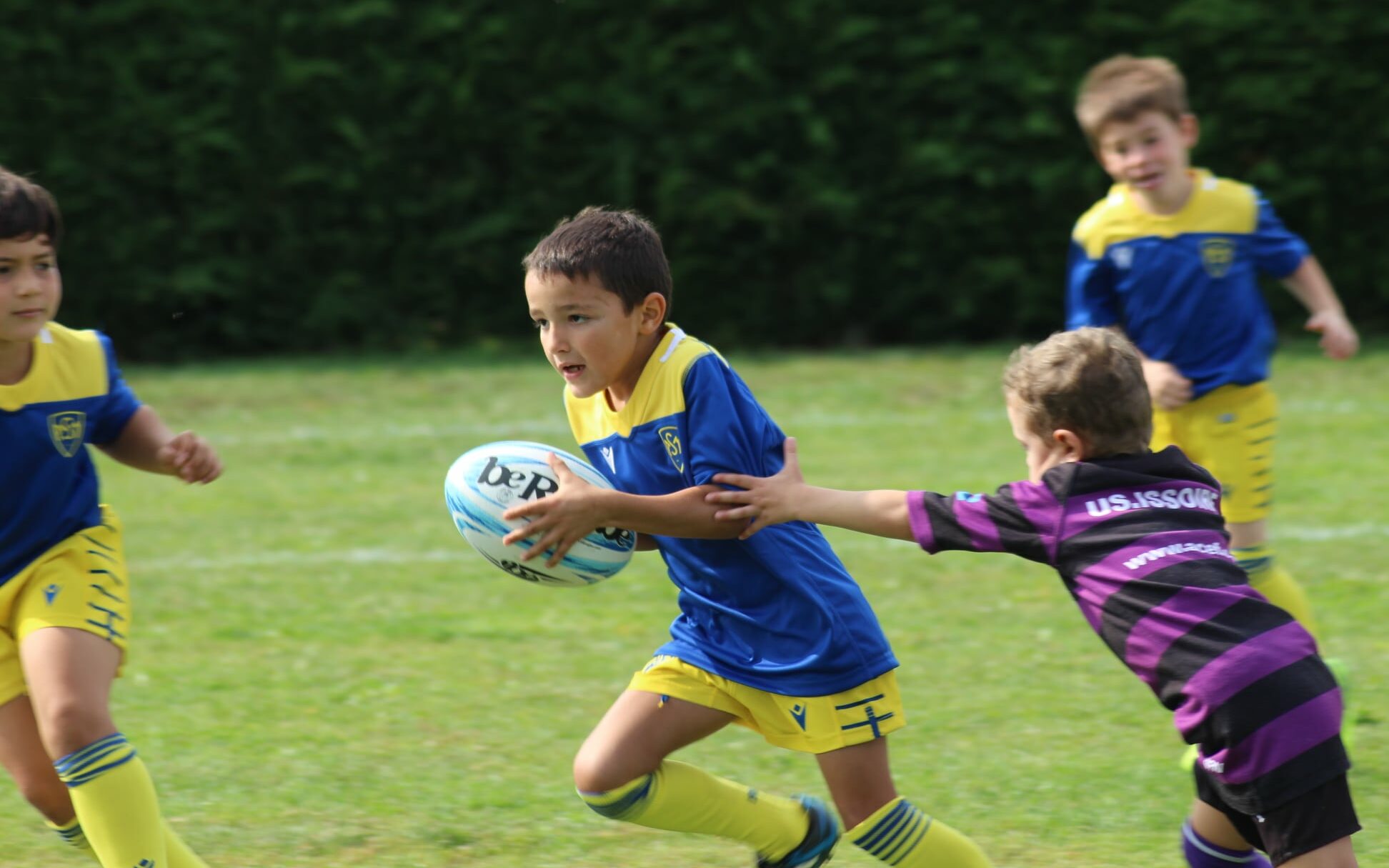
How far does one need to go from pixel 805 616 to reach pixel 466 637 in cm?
301

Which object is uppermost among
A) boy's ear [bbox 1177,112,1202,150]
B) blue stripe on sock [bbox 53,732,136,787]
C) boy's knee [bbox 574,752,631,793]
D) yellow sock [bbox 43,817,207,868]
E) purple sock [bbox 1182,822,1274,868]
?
boy's ear [bbox 1177,112,1202,150]

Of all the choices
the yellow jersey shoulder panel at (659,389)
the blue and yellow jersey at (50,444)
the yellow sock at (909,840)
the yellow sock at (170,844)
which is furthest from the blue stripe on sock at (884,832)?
the blue and yellow jersey at (50,444)

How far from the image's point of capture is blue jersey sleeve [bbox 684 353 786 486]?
351 cm

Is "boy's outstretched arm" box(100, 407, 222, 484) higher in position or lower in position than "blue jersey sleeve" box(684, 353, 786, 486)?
lower

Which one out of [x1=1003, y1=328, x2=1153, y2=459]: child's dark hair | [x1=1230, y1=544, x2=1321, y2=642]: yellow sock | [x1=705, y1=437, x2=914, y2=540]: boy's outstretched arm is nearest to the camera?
[x1=1003, y1=328, x2=1153, y2=459]: child's dark hair

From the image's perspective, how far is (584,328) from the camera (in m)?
3.59

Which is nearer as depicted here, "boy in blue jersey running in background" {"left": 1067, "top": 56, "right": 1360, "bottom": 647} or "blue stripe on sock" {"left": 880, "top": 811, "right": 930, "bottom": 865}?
"blue stripe on sock" {"left": 880, "top": 811, "right": 930, "bottom": 865}

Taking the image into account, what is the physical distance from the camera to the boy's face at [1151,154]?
17.8ft

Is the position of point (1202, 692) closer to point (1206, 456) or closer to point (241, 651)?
point (1206, 456)

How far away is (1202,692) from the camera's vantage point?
3.10m

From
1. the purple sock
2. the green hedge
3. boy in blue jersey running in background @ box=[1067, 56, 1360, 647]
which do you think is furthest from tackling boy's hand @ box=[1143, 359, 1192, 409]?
Result: the green hedge

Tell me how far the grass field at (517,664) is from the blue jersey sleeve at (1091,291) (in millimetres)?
1223

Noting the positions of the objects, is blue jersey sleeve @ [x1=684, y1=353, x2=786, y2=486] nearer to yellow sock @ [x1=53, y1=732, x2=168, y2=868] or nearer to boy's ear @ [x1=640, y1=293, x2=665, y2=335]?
boy's ear @ [x1=640, y1=293, x2=665, y2=335]

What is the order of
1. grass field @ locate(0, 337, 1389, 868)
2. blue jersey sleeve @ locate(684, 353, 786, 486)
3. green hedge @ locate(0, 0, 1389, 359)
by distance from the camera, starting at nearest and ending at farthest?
blue jersey sleeve @ locate(684, 353, 786, 486)
grass field @ locate(0, 337, 1389, 868)
green hedge @ locate(0, 0, 1389, 359)
